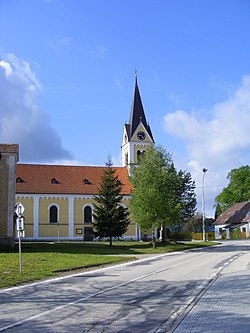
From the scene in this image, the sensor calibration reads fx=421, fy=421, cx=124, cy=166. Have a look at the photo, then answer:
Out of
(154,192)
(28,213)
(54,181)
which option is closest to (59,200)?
(54,181)

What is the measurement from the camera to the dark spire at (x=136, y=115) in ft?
229

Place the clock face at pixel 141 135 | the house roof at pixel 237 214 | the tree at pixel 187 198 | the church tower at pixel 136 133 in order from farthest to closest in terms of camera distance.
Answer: the house roof at pixel 237 214 < the clock face at pixel 141 135 < the church tower at pixel 136 133 < the tree at pixel 187 198

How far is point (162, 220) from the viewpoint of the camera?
1540 inches

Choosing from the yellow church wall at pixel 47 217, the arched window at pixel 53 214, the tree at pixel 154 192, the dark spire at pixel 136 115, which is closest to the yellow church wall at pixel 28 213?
the yellow church wall at pixel 47 217

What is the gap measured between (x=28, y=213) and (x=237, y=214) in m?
38.4

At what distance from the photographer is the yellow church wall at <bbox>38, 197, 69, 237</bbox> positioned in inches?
2397

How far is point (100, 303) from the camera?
10.2 meters

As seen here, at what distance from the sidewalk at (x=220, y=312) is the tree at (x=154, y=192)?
84.4 feet

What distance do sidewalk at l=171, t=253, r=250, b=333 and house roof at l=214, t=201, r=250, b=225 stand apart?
216 ft

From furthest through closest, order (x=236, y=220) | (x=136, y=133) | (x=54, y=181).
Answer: (x=236, y=220) → (x=136, y=133) → (x=54, y=181)

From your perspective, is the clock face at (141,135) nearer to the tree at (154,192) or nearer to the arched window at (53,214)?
the arched window at (53,214)

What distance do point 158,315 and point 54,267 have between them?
11198mm

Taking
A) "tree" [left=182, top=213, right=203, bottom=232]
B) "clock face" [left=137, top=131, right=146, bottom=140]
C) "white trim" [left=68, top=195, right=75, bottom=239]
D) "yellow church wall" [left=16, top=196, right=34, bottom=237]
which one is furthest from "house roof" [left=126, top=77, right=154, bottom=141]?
"tree" [left=182, top=213, right=203, bottom=232]

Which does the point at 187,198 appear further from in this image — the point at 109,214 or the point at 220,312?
the point at 220,312
